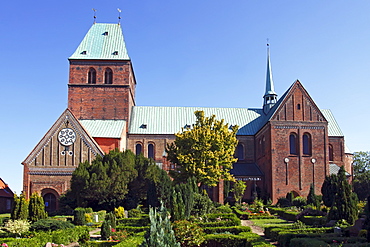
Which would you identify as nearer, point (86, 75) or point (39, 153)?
point (39, 153)

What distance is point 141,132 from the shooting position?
50.6 meters

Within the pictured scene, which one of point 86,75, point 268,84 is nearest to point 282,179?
point 268,84

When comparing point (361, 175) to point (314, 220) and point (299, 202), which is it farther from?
point (314, 220)

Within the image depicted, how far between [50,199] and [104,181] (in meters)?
9.56

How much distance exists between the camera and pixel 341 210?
83.8 feet

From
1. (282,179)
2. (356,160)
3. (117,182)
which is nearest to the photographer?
(117,182)

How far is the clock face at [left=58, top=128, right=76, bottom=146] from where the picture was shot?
41781 millimetres

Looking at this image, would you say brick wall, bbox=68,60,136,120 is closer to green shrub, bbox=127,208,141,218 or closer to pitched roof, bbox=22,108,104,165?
pitched roof, bbox=22,108,104,165

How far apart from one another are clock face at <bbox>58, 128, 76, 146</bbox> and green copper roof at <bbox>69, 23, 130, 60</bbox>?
1129 cm

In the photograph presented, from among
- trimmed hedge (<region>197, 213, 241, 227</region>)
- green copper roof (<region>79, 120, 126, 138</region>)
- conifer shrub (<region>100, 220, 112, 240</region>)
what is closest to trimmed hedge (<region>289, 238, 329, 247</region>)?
trimmed hedge (<region>197, 213, 241, 227</region>)

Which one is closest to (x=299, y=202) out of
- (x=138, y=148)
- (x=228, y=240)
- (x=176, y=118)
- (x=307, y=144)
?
(x=307, y=144)

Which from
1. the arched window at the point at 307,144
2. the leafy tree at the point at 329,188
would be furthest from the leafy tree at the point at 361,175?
the leafy tree at the point at 329,188

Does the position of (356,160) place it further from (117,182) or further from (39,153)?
(39,153)

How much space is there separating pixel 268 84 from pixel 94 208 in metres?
28.8
